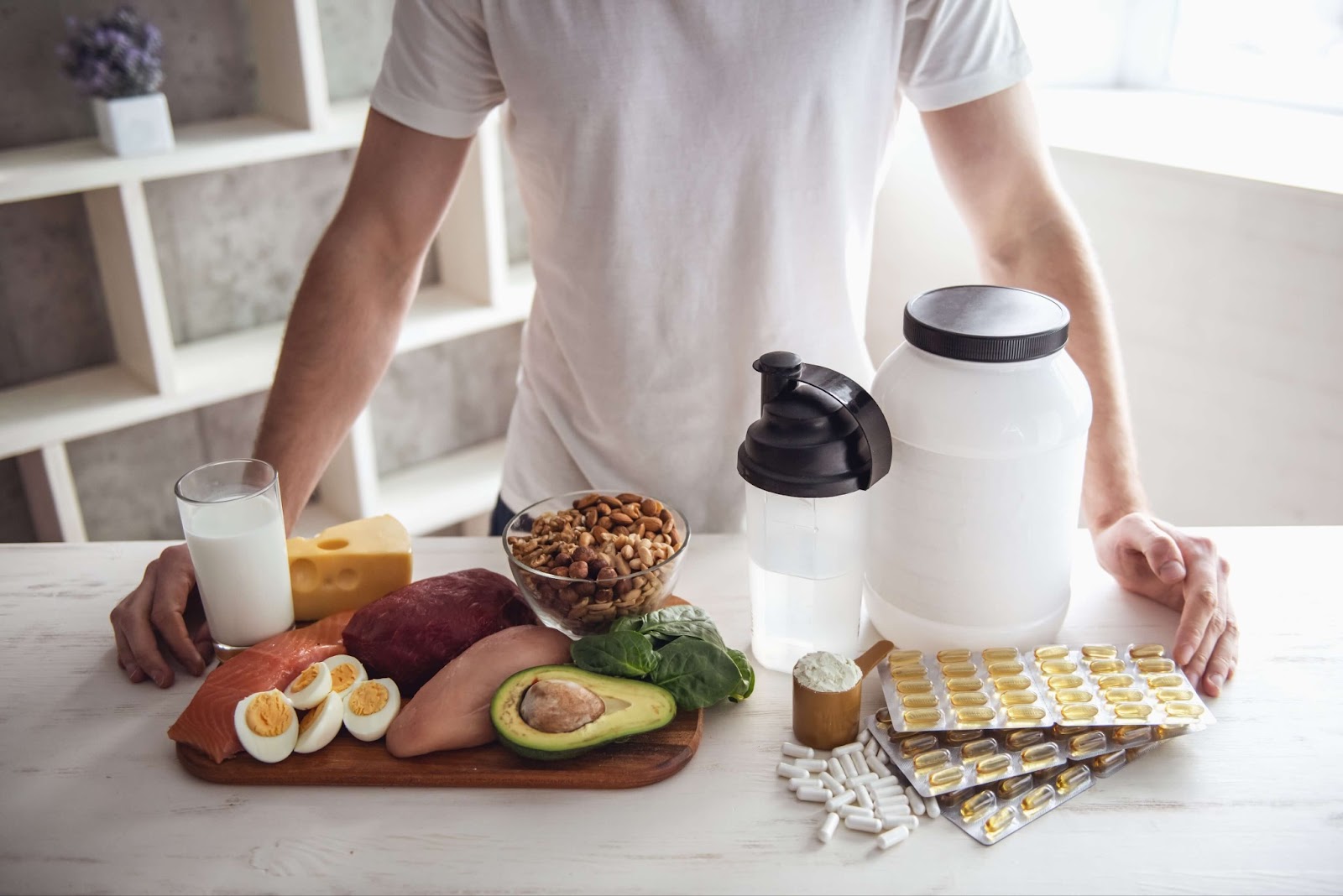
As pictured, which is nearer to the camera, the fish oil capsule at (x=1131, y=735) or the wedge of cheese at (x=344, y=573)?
the fish oil capsule at (x=1131, y=735)

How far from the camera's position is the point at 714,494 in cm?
138

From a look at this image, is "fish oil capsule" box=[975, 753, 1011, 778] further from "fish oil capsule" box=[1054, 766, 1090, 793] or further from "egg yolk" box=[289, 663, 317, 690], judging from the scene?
"egg yolk" box=[289, 663, 317, 690]

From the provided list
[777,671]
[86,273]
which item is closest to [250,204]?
[86,273]

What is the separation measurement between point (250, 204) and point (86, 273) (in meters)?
0.32

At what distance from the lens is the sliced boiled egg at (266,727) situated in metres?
0.88

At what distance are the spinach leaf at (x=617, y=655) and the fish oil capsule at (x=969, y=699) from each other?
24 centimetres

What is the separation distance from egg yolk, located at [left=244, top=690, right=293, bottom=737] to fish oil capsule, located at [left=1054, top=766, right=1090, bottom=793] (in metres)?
0.59

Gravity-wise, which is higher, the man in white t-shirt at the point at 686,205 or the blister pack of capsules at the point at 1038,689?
the man in white t-shirt at the point at 686,205

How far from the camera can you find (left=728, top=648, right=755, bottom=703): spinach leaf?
0.93 metres

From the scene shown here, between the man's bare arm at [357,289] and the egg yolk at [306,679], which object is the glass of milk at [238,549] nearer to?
the egg yolk at [306,679]

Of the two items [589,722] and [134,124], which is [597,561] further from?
[134,124]

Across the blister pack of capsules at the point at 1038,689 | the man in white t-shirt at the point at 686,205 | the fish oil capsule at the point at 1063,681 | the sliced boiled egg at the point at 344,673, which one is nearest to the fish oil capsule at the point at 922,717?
Result: the blister pack of capsules at the point at 1038,689

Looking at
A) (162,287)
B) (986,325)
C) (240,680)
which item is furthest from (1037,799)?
(162,287)

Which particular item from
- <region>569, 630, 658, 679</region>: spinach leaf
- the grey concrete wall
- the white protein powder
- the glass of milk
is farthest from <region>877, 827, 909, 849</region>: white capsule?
the grey concrete wall
